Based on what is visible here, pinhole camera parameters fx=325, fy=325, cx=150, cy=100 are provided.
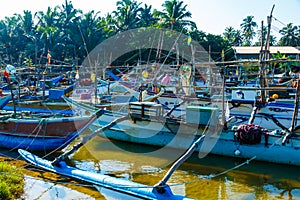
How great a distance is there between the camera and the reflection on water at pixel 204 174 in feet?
30.2

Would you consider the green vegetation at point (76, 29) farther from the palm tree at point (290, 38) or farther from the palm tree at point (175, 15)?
the palm tree at point (290, 38)

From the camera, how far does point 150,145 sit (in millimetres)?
13641

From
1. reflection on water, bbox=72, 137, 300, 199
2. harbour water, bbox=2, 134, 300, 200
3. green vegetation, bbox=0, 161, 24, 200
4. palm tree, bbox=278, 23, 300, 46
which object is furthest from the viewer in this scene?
palm tree, bbox=278, 23, 300, 46

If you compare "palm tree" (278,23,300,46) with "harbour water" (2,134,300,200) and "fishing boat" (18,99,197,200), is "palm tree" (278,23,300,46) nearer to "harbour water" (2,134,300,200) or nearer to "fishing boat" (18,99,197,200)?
"harbour water" (2,134,300,200)

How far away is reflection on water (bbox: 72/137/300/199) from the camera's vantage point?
9.21 meters

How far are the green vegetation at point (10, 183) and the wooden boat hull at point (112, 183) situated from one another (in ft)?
3.12

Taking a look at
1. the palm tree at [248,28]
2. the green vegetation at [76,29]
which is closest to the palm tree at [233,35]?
the palm tree at [248,28]

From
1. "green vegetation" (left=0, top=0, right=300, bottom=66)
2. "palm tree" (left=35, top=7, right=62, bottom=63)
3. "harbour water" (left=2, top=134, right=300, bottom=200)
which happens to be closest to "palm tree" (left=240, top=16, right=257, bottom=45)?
"green vegetation" (left=0, top=0, right=300, bottom=66)

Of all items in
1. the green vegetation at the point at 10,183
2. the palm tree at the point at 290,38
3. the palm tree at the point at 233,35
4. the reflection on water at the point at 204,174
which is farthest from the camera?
the palm tree at the point at 233,35

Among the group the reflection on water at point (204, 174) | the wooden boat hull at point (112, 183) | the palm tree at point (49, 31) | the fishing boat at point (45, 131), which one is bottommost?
the reflection on water at point (204, 174)

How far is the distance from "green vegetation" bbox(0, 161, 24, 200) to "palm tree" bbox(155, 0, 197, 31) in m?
34.6

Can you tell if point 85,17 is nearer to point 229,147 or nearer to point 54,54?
point 54,54

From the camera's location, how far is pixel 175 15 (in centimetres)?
4188

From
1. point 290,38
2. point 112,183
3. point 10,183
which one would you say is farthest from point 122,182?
point 290,38
